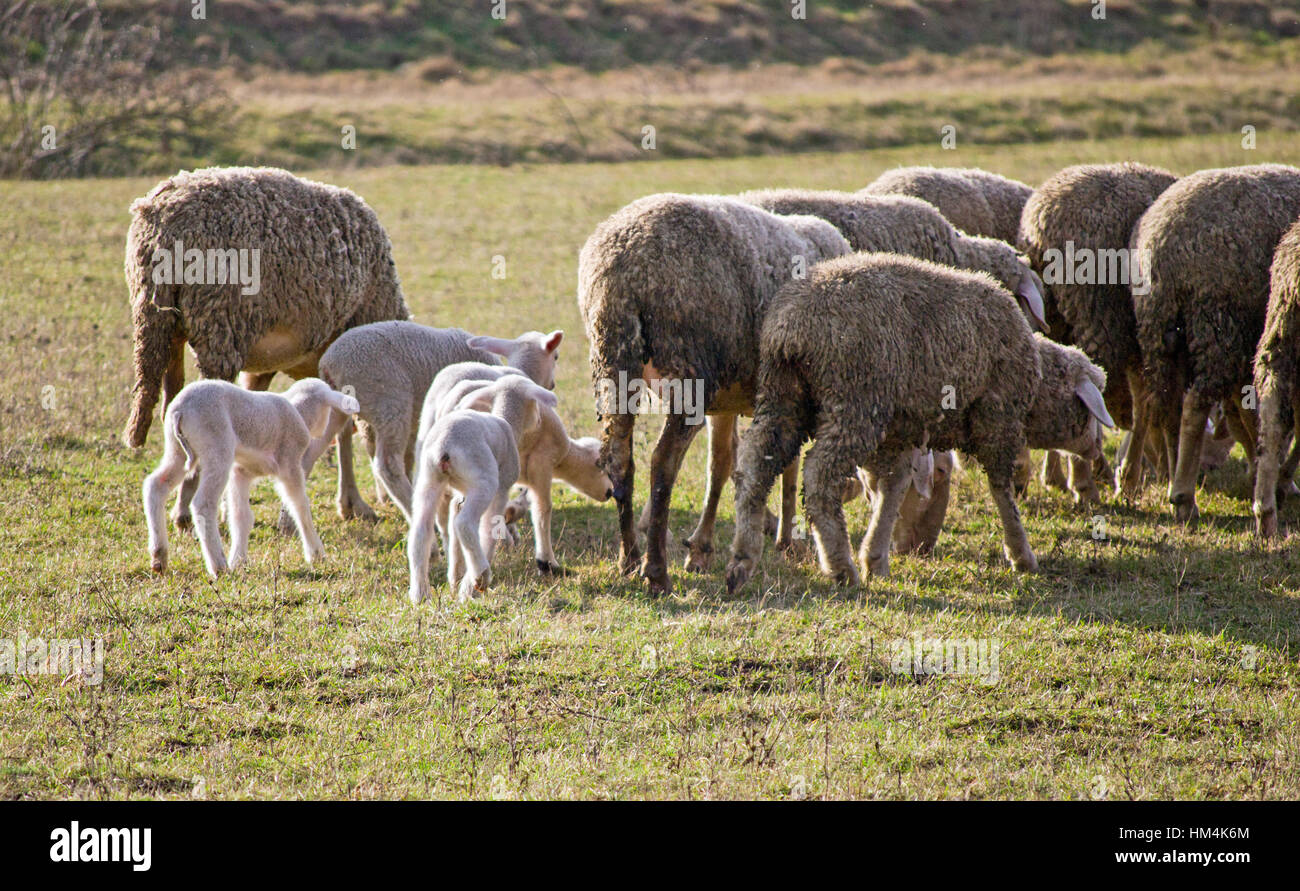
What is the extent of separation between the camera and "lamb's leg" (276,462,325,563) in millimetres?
7992

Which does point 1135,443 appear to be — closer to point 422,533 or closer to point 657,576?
point 657,576

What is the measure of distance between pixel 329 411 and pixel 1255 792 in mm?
5833

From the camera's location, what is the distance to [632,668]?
6.31 meters

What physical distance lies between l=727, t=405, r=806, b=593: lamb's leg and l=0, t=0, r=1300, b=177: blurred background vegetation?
22203 mm

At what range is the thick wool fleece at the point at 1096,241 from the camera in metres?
10.4

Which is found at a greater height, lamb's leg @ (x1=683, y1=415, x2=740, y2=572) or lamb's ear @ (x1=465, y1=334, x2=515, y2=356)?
lamb's ear @ (x1=465, y1=334, x2=515, y2=356)

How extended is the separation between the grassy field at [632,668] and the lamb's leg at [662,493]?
194mm

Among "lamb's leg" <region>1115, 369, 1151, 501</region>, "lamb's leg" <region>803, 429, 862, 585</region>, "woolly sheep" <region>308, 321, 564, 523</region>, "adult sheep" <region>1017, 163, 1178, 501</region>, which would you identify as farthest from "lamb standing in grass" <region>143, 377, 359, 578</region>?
"lamb's leg" <region>1115, 369, 1151, 501</region>

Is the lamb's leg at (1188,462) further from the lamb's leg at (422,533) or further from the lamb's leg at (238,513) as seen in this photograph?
the lamb's leg at (238,513)

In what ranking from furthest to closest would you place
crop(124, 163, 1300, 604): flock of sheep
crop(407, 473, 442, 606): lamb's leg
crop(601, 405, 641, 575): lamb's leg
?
crop(601, 405, 641, 575): lamb's leg
crop(124, 163, 1300, 604): flock of sheep
crop(407, 473, 442, 606): lamb's leg

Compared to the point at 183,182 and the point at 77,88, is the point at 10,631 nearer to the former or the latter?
the point at 183,182

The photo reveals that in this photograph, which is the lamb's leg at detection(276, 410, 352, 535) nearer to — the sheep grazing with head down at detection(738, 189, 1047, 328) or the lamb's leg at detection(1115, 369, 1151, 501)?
the sheep grazing with head down at detection(738, 189, 1047, 328)

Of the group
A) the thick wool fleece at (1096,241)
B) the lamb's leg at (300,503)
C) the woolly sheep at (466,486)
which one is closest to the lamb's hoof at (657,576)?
the woolly sheep at (466,486)

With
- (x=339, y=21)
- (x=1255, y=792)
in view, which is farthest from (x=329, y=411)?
(x=339, y=21)
